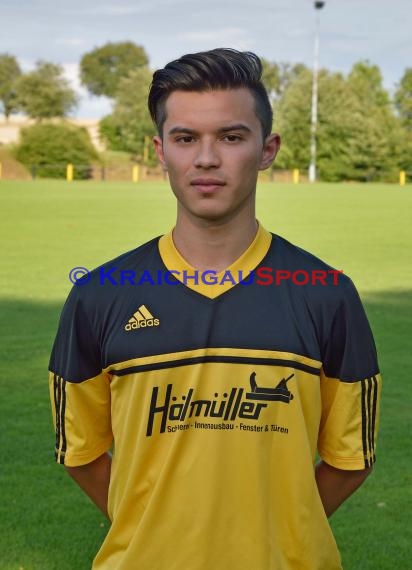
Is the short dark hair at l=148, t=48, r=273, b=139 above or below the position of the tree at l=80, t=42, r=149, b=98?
below

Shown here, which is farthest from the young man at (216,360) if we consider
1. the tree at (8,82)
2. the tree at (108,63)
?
the tree at (108,63)

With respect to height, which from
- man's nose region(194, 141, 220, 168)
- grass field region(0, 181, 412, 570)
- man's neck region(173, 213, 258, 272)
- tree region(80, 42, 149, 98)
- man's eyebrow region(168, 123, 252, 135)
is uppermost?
tree region(80, 42, 149, 98)

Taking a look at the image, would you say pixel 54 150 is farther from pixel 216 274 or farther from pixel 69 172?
pixel 216 274

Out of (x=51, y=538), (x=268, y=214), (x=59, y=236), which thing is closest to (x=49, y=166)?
(x=268, y=214)

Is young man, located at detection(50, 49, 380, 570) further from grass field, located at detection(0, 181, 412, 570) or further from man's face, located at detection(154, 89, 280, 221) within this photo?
grass field, located at detection(0, 181, 412, 570)

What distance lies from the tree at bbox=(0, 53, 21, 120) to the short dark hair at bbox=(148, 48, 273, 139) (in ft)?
307

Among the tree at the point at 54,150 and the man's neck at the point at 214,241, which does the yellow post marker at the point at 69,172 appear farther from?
the man's neck at the point at 214,241

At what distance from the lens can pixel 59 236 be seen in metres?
20.8

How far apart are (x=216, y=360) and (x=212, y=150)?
0.47 metres

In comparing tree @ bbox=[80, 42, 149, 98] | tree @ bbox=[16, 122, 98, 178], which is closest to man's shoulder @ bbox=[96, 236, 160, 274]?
tree @ bbox=[16, 122, 98, 178]

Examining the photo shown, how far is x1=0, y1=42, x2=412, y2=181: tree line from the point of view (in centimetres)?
6888

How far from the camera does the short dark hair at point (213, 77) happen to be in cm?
231

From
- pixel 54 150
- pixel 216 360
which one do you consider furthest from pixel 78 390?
pixel 54 150

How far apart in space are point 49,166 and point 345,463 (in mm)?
56327
